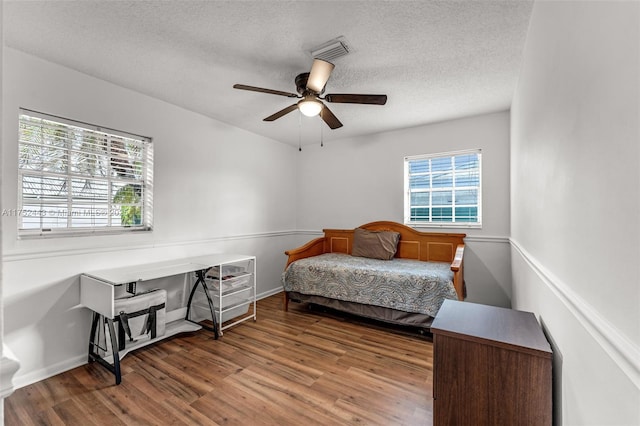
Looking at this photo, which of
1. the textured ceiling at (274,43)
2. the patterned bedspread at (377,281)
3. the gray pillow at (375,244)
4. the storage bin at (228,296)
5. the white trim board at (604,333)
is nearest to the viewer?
the white trim board at (604,333)

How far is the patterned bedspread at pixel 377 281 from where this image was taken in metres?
2.83

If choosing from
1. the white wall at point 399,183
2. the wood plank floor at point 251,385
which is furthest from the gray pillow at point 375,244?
the wood plank floor at point 251,385

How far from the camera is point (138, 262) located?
2848 millimetres

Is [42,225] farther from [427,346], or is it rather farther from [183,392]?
[427,346]

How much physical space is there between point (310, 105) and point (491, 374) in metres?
2.07

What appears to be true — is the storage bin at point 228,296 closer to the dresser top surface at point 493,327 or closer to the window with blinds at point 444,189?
the dresser top surface at point 493,327

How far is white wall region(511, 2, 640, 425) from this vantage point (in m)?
0.69

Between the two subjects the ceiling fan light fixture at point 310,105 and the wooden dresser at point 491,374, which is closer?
the wooden dresser at point 491,374

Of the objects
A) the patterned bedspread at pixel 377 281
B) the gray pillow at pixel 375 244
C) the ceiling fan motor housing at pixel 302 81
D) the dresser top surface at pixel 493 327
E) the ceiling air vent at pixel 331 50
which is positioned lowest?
the patterned bedspread at pixel 377 281

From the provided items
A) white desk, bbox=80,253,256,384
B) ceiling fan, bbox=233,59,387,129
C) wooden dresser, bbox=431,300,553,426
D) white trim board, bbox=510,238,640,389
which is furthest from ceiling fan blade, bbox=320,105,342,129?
white trim board, bbox=510,238,640,389

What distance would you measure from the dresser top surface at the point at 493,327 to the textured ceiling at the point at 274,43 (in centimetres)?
171

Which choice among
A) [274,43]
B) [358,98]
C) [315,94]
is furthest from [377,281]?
[274,43]

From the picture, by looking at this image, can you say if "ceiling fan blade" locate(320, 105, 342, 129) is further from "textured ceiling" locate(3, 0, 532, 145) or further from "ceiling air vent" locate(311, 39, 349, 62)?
"ceiling air vent" locate(311, 39, 349, 62)

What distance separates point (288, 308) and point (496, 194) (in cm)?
284
